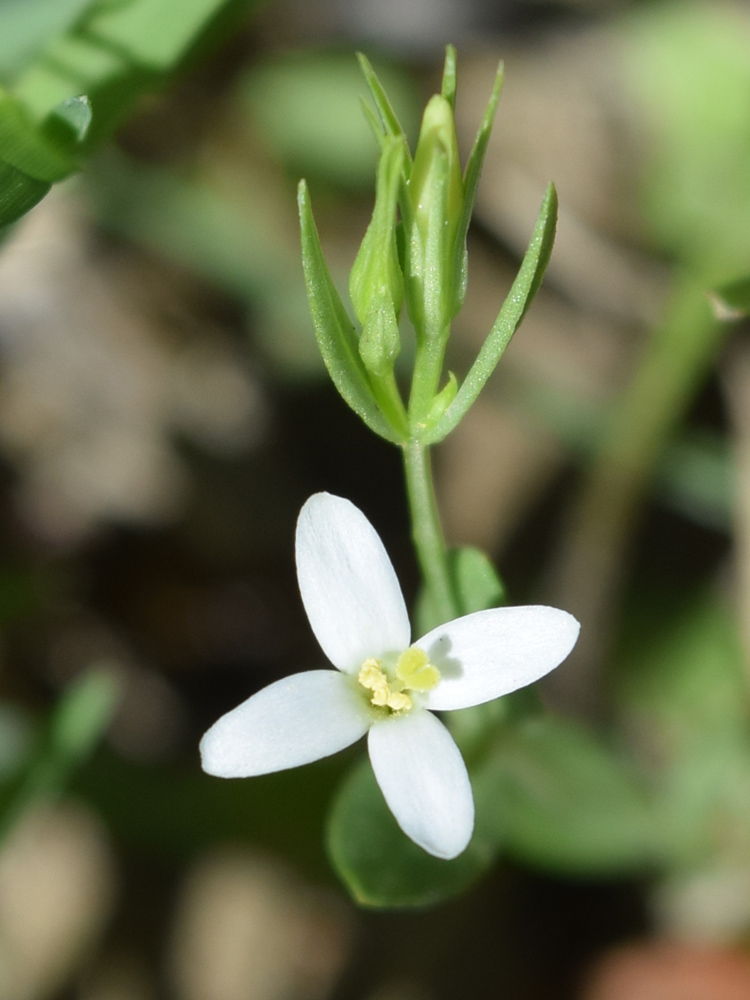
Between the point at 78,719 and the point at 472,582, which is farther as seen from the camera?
the point at 78,719

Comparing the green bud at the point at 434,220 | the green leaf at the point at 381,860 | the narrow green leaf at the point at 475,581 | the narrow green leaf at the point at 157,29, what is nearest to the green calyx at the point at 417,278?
the green bud at the point at 434,220

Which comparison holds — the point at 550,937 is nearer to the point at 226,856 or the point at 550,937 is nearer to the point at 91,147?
the point at 226,856

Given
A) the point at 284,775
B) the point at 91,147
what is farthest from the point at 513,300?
the point at 284,775

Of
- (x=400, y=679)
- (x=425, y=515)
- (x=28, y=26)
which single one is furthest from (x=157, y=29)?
(x=400, y=679)

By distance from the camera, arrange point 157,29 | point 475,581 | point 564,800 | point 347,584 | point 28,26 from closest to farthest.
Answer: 1. point 347,584
2. point 475,581
3. point 157,29
4. point 28,26
5. point 564,800

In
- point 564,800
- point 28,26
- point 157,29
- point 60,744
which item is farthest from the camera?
point 564,800

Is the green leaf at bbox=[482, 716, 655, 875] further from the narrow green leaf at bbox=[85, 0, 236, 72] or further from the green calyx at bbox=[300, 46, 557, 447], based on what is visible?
the narrow green leaf at bbox=[85, 0, 236, 72]

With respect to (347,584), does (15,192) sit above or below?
above

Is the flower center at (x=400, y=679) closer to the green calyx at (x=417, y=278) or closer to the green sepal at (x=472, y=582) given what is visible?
the green sepal at (x=472, y=582)

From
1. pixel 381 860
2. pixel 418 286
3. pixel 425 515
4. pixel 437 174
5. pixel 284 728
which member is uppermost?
pixel 437 174

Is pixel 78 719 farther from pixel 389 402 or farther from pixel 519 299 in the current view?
pixel 519 299
